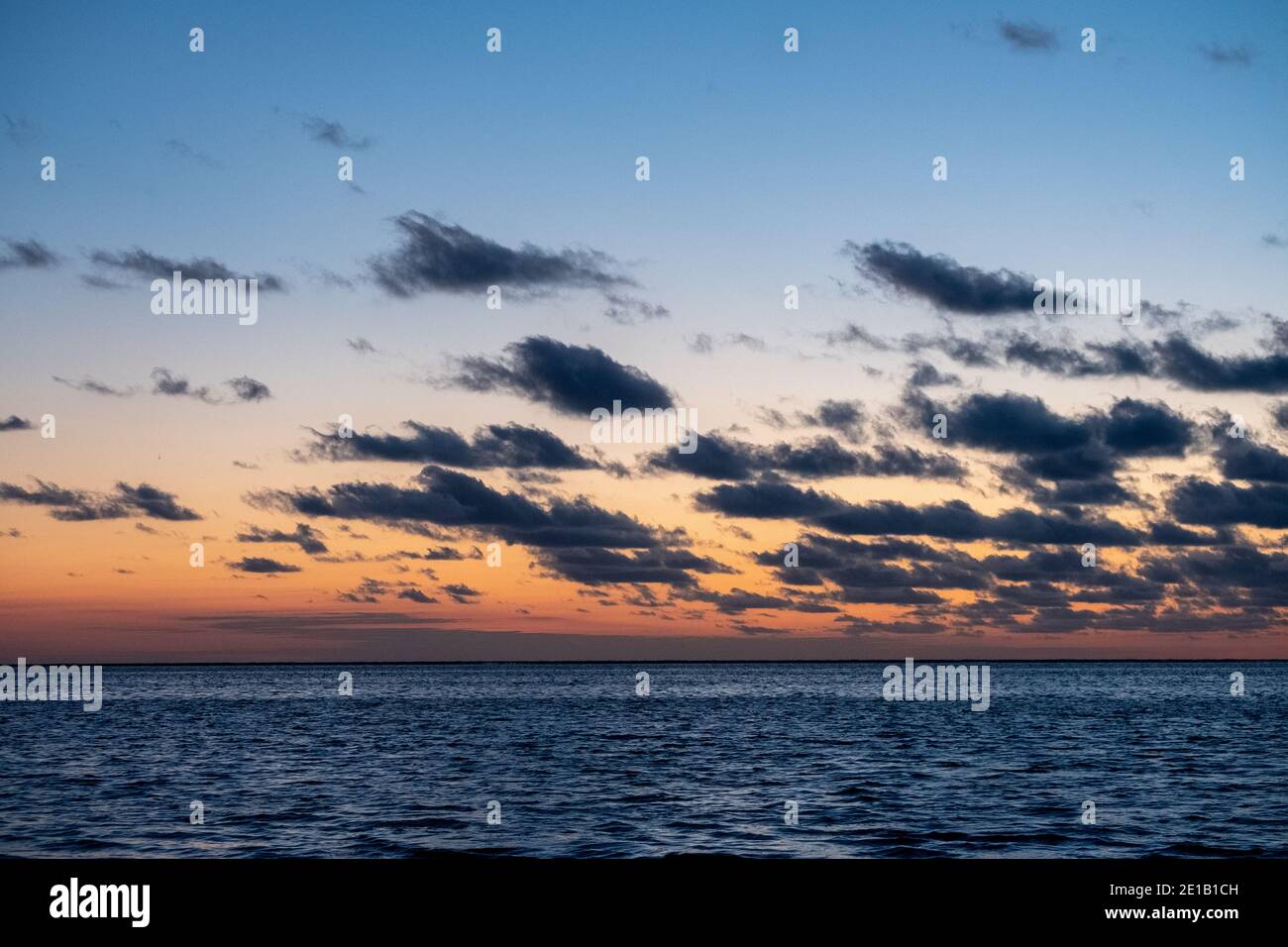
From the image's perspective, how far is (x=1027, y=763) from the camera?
6247 centimetres

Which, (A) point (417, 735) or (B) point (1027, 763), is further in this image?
(A) point (417, 735)

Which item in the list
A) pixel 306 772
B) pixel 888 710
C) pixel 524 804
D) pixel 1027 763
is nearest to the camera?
pixel 524 804

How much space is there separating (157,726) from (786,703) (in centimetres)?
8165
